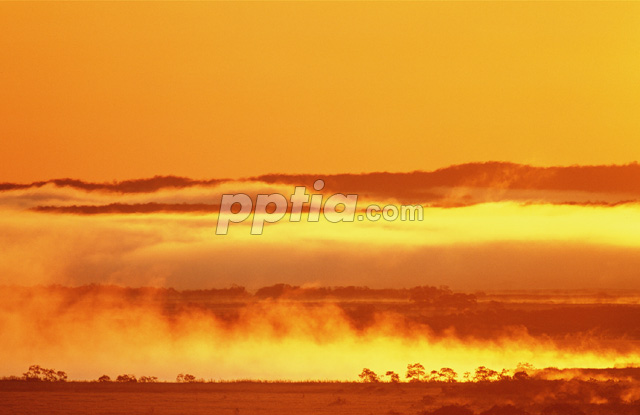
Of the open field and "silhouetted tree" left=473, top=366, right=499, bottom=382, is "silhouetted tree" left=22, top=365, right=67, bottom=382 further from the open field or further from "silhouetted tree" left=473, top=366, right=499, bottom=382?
"silhouetted tree" left=473, top=366, right=499, bottom=382

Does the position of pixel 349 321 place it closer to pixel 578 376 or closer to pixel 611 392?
pixel 578 376

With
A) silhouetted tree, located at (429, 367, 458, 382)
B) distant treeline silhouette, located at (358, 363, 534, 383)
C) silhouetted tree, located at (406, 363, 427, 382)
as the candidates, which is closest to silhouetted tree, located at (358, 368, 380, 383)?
distant treeline silhouette, located at (358, 363, 534, 383)

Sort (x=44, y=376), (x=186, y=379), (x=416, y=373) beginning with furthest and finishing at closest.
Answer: (x=186, y=379) < (x=44, y=376) < (x=416, y=373)

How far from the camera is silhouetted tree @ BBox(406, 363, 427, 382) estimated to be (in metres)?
60.9

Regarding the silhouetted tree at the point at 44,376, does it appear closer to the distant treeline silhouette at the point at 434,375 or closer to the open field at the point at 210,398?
the open field at the point at 210,398

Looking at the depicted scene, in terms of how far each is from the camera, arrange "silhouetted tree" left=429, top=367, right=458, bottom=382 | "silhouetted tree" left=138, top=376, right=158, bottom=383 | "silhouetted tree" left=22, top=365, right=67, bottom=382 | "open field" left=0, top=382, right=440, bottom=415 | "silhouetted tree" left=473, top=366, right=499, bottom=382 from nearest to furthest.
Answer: "open field" left=0, top=382, right=440, bottom=415
"silhouetted tree" left=473, top=366, right=499, bottom=382
"silhouetted tree" left=429, top=367, right=458, bottom=382
"silhouetted tree" left=22, top=365, right=67, bottom=382
"silhouetted tree" left=138, top=376, right=158, bottom=383

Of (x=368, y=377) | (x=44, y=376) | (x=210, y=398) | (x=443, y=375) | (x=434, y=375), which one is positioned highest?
(x=434, y=375)

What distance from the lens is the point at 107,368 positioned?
7288 cm

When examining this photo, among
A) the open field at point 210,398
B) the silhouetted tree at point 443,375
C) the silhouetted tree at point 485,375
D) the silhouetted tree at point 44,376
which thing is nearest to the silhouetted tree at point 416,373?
the silhouetted tree at point 443,375

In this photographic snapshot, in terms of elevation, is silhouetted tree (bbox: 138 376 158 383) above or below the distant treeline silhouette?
below

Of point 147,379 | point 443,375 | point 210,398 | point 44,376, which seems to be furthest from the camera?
point 147,379

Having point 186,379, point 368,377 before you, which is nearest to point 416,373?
point 368,377

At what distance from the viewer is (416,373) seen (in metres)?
61.4

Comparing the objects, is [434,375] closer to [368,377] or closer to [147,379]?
[368,377]
